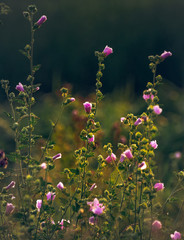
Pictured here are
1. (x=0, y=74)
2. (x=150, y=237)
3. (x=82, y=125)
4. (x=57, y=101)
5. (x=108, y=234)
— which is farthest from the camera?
(x=0, y=74)

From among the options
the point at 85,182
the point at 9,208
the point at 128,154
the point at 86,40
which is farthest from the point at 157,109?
the point at 86,40

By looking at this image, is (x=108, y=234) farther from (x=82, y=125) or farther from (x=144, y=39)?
(x=144, y=39)

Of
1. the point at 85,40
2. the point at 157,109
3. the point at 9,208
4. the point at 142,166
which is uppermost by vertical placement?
the point at 157,109

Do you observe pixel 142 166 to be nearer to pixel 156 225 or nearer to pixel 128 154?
pixel 128 154

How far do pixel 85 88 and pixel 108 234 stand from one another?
6.29 meters

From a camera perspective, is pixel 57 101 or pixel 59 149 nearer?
pixel 59 149

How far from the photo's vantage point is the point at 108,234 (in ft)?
5.35

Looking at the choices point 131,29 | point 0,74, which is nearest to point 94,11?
point 131,29

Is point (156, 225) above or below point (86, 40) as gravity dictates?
Result: above

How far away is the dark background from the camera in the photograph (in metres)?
7.66

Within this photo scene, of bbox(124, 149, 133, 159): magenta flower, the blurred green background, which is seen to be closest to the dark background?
the blurred green background

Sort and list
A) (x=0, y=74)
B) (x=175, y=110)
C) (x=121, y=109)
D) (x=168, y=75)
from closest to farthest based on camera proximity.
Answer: (x=121, y=109), (x=175, y=110), (x=0, y=74), (x=168, y=75)

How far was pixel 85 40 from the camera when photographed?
302 inches

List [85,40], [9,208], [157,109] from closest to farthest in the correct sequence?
[157,109], [9,208], [85,40]
